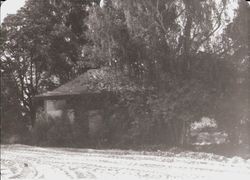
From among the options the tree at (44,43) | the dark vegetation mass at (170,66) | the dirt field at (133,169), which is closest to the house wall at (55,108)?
the dark vegetation mass at (170,66)

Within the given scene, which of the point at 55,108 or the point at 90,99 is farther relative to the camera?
the point at 55,108

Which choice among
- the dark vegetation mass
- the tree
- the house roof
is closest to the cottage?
the house roof

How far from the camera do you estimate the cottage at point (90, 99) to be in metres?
24.4

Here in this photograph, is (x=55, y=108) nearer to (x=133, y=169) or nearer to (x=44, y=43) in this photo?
(x=44, y=43)

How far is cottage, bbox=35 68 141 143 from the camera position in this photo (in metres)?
24.4

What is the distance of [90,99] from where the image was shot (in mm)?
27672

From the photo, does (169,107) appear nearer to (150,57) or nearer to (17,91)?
(150,57)

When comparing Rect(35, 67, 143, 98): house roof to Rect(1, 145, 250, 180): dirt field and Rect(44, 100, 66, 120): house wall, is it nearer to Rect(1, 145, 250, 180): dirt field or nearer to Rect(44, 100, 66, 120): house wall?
Rect(44, 100, 66, 120): house wall

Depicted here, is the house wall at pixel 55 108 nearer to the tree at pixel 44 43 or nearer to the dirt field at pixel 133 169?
the tree at pixel 44 43

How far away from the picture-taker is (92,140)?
88.2 feet

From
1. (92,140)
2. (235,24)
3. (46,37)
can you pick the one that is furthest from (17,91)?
(235,24)

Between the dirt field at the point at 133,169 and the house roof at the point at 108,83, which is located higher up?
the house roof at the point at 108,83

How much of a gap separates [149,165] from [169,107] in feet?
23.6

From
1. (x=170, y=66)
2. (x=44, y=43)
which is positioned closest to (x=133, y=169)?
(x=170, y=66)
